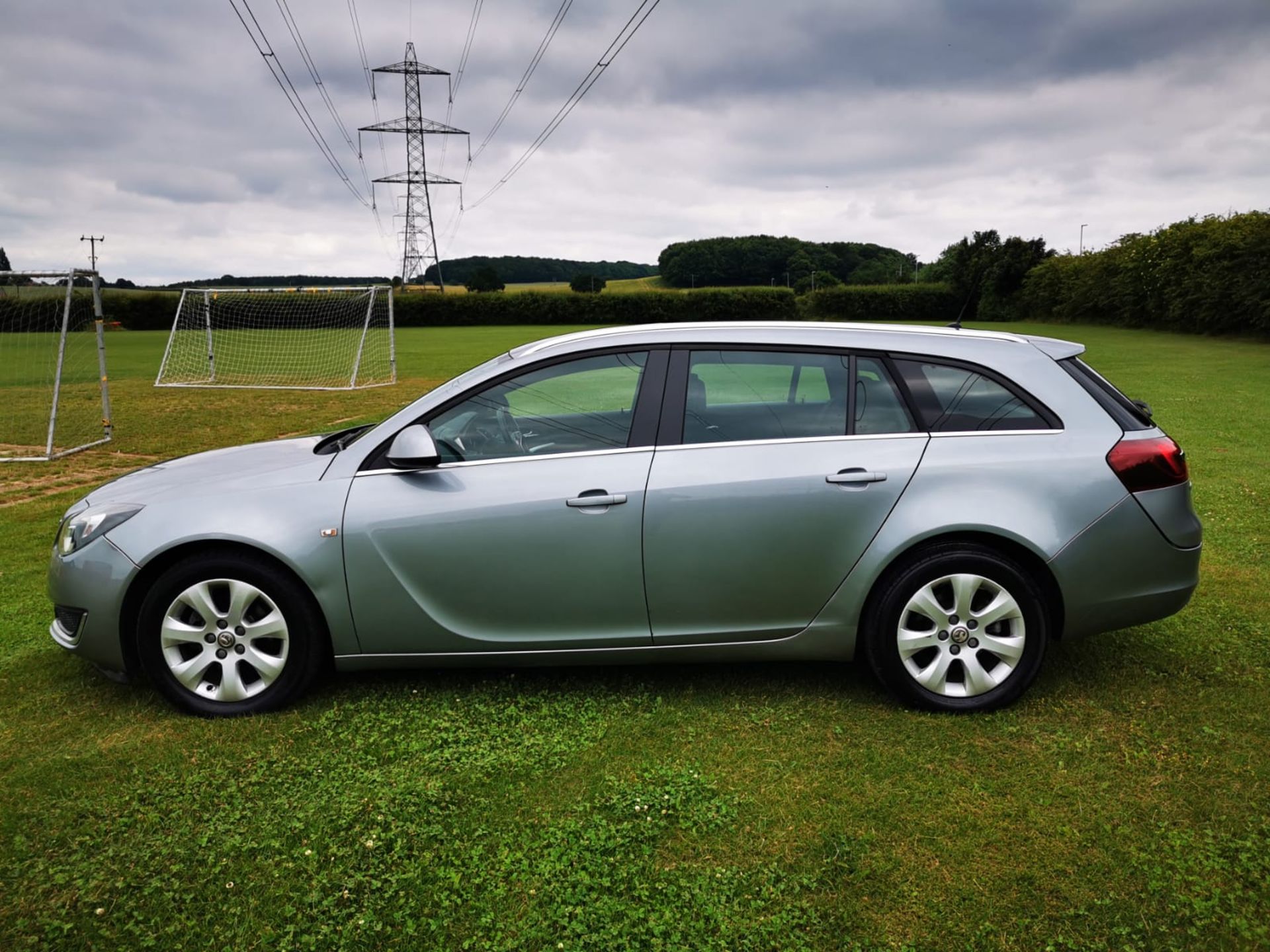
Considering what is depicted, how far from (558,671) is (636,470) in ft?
3.92

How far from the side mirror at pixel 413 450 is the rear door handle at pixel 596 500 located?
57 cm

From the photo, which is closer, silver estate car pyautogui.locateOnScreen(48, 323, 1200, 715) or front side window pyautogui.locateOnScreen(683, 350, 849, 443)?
silver estate car pyautogui.locateOnScreen(48, 323, 1200, 715)

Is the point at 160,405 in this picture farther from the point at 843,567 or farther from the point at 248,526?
the point at 843,567

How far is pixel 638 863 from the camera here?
2.84 m

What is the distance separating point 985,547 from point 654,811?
66.4 inches

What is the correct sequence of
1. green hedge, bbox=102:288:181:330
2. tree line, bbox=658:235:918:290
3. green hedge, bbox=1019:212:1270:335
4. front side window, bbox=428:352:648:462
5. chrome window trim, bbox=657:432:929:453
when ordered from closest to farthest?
chrome window trim, bbox=657:432:929:453
front side window, bbox=428:352:648:462
green hedge, bbox=1019:212:1270:335
green hedge, bbox=102:288:181:330
tree line, bbox=658:235:918:290

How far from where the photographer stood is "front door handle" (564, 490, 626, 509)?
362 centimetres

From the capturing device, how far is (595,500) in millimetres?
3625

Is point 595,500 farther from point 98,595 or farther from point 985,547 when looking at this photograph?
point 98,595

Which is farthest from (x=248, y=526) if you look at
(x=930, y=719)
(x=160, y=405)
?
(x=160, y=405)

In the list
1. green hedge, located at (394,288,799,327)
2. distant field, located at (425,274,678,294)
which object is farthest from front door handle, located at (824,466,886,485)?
distant field, located at (425,274,678,294)

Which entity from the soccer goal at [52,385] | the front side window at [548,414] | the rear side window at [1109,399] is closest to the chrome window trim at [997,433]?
the rear side window at [1109,399]

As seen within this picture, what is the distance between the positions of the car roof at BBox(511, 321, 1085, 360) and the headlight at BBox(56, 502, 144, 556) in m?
1.76

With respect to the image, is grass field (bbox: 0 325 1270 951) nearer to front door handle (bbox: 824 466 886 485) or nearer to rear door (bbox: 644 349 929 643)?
rear door (bbox: 644 349 929 643)
